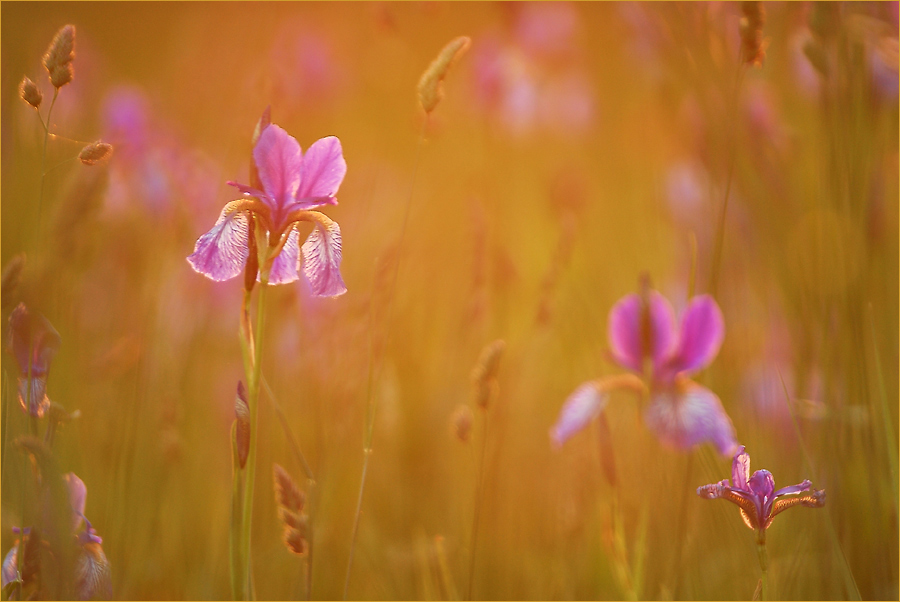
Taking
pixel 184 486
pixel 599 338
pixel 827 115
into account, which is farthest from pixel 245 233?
pixel 599 338

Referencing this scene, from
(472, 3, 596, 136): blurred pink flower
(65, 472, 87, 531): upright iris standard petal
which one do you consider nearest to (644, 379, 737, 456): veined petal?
(65, 472, 87, 531): upright iris standard petal

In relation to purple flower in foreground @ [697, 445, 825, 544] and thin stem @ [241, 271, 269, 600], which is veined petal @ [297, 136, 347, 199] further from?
purple flower in foreground @ [697, 445, 825, 544]

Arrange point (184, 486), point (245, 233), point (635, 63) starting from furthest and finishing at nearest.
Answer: point (635, 63) < point (184, 486) < point (245, 233)

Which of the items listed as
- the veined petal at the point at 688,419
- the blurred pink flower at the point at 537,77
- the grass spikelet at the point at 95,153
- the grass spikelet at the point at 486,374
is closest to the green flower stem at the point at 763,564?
the veined petal at the point at 688,419

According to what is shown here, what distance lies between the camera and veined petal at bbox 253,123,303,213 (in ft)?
2.88

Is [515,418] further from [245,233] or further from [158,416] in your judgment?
[245,233]

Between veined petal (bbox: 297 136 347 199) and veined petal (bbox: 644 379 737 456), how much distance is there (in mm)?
813

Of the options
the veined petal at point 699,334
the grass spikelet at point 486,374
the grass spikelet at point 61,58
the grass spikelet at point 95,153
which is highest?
the grass spikelet at point 61,58

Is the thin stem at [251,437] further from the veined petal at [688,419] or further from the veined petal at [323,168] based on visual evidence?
the veined petal at [688,419]

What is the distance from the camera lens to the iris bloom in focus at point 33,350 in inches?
35.1

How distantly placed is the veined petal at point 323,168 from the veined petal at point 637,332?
78cm

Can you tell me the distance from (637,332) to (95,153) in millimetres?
1142

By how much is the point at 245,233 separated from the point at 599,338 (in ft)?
4.39

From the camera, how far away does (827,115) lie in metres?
1.28
